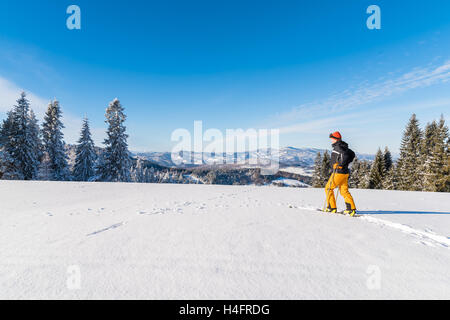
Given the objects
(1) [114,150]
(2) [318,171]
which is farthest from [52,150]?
(2) [318,171]

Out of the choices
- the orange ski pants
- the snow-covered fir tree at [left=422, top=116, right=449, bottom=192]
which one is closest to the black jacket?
the orange ski pants

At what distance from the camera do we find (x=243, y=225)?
344 cm

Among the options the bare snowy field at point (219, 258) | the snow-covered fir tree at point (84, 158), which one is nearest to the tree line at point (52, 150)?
the snow-covered fir tree at point (84, 158)

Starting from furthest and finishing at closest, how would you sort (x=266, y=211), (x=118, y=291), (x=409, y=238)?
(x=266, y=211), (x=409, y=238), (x=118, y=291)

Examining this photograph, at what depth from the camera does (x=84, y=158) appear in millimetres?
23219

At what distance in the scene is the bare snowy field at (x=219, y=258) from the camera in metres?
1.69

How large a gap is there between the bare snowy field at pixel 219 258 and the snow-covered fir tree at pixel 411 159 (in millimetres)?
29331

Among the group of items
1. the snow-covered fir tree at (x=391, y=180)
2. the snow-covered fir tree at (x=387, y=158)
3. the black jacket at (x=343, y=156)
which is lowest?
the snow-covered fir tree at (x=391, y=180)

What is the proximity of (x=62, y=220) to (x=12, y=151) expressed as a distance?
26.9 metres

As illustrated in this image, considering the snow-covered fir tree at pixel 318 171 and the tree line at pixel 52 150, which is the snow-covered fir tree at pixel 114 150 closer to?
the tree line at pixel 52 150

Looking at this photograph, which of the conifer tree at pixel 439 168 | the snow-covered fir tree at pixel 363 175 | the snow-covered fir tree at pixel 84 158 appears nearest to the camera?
the conifer tree at pixel 439 168

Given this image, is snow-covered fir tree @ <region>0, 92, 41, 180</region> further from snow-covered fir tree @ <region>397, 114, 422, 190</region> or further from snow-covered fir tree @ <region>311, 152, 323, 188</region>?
snow-covered fir tree @ <region>397, 114, 422, 190</region>
